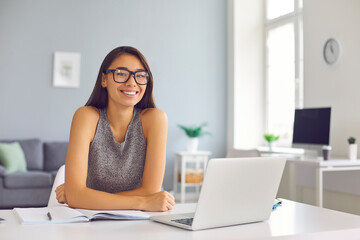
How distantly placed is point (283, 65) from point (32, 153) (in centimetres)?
333

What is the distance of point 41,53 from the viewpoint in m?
5.58

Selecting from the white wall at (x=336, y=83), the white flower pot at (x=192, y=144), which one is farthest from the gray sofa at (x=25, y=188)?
the white wall at (x=336, y=83)

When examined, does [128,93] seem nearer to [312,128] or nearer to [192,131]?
[312,128]

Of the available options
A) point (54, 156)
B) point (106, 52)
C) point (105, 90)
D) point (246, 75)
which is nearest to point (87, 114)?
point (105, 90)

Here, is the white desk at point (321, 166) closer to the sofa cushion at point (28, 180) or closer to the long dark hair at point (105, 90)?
the long dark hair at point (105, 90)

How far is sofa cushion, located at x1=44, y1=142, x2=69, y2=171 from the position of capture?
17.2 feet

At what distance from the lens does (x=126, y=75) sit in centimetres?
160

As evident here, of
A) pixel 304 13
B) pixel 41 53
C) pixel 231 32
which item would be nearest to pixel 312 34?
pixel 304 13

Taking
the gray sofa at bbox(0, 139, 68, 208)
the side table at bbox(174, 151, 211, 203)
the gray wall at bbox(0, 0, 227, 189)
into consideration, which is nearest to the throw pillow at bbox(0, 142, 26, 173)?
the gray sofa at bbox(0, 139, 68, 208)

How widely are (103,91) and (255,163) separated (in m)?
0.81

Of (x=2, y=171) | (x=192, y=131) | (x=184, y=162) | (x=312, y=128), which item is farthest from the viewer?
(x=192, y=131)

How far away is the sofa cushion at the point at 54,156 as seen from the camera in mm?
5242

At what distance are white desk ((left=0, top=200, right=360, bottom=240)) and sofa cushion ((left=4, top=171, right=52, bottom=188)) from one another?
3.63 meters

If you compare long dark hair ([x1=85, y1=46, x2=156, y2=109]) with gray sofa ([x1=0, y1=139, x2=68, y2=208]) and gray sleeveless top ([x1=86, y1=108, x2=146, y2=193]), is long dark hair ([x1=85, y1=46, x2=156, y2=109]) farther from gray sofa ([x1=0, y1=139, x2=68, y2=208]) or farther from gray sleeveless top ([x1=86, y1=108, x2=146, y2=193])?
gray sofa ([x1=0, y1=139, x2=68, y2=208])
